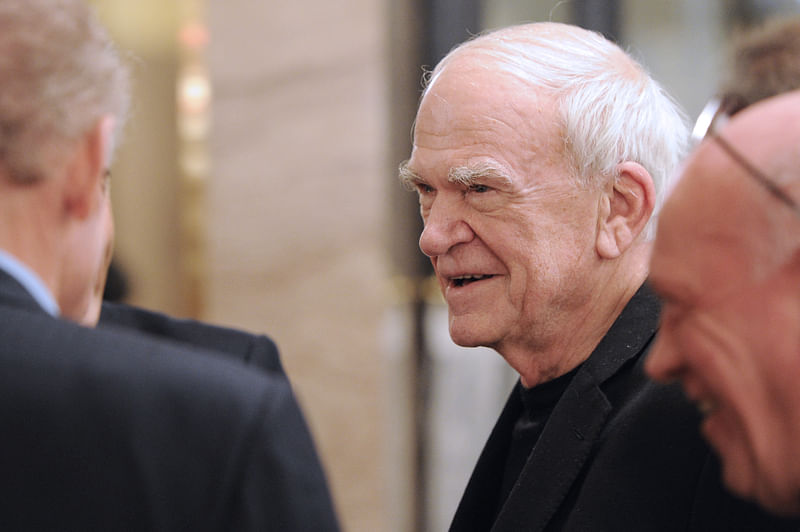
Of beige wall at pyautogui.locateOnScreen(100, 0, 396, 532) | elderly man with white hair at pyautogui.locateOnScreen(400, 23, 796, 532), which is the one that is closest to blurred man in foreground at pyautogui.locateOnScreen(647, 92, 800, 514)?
elderly man with white hair at pyautogui.locateOnScreen(400, 23, 796, 532)

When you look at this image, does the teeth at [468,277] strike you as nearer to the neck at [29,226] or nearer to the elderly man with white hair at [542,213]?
the elderly man with white hair at [542,213]

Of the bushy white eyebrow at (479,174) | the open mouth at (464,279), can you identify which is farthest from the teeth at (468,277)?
the bushy white eyebrow at (479,174)

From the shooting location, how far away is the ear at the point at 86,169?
4.66 feet

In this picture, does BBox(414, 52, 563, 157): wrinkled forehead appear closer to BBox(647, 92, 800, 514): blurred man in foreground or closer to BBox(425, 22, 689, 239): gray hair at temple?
BBox(425, 22, 689, 239): gray hair at temple

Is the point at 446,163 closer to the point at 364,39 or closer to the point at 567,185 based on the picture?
the point at 567,185

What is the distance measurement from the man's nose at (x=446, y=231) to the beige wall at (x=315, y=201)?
329 cm

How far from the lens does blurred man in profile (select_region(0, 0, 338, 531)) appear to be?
1.30m

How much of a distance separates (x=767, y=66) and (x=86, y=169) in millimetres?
1308

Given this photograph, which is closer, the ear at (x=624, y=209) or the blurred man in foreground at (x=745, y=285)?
the blurred man in foreground at (x=745, y=285)

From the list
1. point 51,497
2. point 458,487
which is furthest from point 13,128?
point 458,487

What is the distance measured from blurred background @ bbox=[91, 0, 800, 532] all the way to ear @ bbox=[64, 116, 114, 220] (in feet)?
13.6

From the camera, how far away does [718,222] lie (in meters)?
1.21

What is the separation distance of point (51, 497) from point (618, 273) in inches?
52.9

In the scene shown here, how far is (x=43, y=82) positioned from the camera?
1355 millimetres
